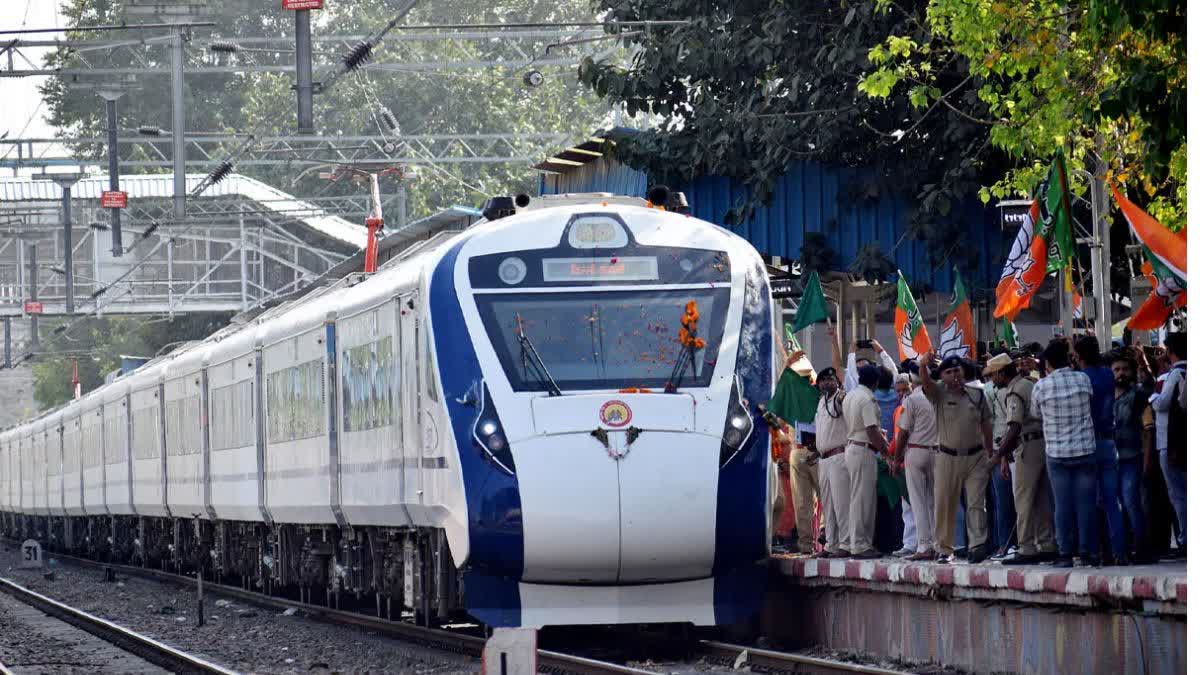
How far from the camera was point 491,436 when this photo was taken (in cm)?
1420

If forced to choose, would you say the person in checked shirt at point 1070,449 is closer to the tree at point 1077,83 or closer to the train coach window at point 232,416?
the tree at point 1077,83

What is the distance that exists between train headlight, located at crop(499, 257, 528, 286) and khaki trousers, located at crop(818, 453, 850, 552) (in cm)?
284

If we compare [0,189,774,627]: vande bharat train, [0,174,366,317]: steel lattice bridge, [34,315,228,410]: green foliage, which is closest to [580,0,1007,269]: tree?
[0,189,774,627]: vande bharat train

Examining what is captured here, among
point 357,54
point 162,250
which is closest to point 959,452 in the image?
point 357,54

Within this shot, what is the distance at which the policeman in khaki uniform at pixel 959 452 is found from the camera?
48.4 feet

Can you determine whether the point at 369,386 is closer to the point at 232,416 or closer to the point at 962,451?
the point at 962,451

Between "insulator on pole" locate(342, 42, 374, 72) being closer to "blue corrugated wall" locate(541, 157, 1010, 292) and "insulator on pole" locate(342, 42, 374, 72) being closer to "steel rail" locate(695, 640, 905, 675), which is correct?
"blue corrugated wall" locate(541, 157, 1010, 292)

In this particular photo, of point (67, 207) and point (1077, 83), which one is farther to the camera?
point (67, 207)

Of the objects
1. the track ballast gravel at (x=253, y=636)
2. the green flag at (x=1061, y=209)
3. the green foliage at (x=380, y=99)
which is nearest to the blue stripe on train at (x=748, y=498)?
the track ballast gravel at (x=253, y=636)

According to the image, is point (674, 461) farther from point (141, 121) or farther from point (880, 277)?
point (141, 121)

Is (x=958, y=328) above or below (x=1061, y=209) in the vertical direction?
below

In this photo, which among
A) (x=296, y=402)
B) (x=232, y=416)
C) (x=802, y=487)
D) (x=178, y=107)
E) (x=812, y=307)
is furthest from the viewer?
(x=178, y=107)

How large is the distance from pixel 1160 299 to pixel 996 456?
7.34 ft

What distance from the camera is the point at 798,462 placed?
17312 mm
